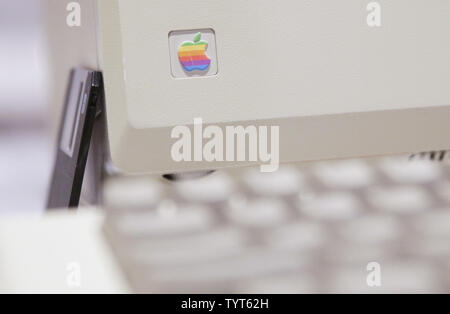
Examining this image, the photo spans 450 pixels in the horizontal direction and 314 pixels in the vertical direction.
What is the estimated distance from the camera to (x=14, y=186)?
1.22 meters

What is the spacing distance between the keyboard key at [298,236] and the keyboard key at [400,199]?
4.8 inches

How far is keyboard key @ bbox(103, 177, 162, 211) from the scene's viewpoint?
0.84m

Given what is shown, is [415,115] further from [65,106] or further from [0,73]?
[0,73]

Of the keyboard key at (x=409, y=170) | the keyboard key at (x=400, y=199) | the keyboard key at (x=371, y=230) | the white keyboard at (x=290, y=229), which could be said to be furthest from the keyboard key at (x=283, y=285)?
the keyboard key at (x=409, y=170)

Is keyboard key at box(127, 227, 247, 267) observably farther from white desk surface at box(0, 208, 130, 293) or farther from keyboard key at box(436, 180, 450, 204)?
keyboard key at box(436, 180, 450, 204)

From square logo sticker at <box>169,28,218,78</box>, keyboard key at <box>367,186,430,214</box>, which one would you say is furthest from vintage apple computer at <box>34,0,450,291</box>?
keyboard key at <box>367,186,430,214</box>

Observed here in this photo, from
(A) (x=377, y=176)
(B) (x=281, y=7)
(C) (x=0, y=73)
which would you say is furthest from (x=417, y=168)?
(C) (x=0, y=73)

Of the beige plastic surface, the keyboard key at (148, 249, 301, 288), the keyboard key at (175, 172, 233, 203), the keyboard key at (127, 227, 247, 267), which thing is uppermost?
the beige plastic surface

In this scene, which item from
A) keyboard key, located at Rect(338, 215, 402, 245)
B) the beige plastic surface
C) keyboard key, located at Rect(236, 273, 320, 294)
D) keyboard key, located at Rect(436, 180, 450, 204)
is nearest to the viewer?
the beige plastic surface

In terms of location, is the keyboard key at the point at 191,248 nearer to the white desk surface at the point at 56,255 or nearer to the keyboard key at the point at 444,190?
the white desk surface at the point at 56,255

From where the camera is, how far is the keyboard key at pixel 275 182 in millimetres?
852

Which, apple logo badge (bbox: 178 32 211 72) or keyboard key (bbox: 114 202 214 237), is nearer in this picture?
apple logo badge (bbox: 178 32 211 72)

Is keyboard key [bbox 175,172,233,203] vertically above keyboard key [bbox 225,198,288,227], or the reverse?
keyboard key [bbox 175,172,233,203]

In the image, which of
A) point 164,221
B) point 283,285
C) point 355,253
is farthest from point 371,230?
point 164,221
